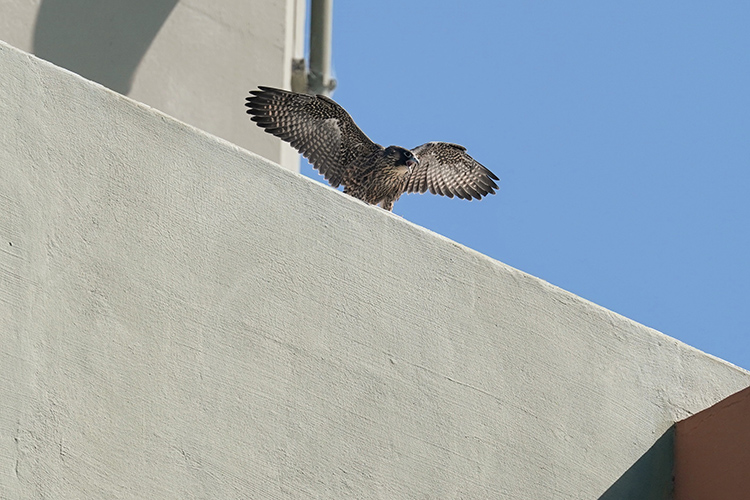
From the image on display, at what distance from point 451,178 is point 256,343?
3.73 metres

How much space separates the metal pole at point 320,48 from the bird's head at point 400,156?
62.4 inches

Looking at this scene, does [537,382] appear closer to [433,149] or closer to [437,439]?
[437,439]

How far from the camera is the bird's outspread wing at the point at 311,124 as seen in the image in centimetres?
710

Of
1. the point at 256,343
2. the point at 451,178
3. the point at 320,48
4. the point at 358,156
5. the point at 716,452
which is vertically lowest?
the point at 256,343

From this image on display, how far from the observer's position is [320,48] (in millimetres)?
9031

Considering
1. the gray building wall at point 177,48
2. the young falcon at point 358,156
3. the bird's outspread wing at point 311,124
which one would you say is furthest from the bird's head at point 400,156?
the gray building wall at point 177,48

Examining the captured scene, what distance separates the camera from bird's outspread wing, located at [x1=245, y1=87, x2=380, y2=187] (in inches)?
280

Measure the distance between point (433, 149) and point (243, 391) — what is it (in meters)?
3.75

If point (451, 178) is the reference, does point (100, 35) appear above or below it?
below

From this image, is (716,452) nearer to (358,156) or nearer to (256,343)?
(256,343)

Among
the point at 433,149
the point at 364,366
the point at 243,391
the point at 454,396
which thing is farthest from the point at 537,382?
the point at 433,149

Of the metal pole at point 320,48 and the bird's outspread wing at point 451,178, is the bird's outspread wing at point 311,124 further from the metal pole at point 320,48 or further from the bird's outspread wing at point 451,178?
the metal pole at point 320,48

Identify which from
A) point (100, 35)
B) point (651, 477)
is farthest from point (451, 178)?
point (651, 477)

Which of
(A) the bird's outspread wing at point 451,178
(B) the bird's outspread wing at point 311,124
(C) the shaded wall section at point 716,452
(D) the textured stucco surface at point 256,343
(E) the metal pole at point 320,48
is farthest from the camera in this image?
(E) the metal pole at point 320,48
